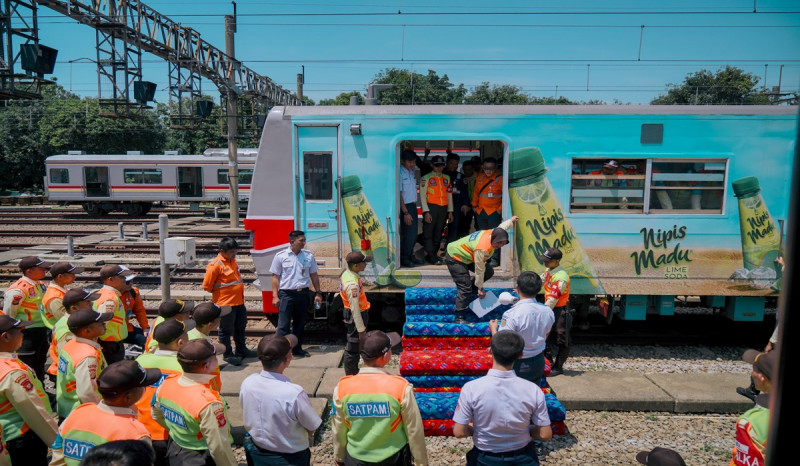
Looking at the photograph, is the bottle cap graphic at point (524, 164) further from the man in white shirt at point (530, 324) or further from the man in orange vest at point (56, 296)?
the man in orange vest at point (56, 296)

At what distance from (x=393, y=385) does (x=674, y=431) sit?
13.4 ft

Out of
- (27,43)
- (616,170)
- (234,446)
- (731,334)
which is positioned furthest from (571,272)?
(27,43)

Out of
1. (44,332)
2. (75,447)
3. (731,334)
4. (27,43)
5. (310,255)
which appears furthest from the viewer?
(27,43)

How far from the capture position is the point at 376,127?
788 cm

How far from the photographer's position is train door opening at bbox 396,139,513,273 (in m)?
8.26

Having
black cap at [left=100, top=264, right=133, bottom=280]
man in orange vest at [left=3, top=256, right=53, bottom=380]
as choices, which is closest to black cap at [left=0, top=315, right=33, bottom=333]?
black cap at [left=100, top=264, right=133, bottom=280]

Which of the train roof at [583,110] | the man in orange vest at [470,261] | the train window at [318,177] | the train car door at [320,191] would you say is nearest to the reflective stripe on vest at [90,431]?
the man in orange vest at [470,261]

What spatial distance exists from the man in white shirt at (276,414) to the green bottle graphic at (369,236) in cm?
429

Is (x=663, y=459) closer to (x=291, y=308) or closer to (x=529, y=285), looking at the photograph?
(x=529, y=285)

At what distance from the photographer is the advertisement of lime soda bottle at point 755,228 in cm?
779

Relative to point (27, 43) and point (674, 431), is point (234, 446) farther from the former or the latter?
point (27, 43)

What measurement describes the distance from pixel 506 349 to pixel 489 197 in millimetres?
4961

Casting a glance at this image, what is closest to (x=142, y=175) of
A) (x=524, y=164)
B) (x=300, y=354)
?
(x=300, y=354)

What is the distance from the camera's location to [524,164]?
7.79 m
